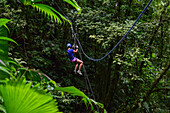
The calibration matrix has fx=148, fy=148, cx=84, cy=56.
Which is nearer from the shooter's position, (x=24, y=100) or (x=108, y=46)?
(x=24, y=100)

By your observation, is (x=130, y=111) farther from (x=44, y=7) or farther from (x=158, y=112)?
(x=44, y=7)

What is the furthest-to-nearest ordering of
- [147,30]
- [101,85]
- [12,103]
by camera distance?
1. [101,85]
2. [147,30]
3. [12,103]

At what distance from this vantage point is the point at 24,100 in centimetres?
35

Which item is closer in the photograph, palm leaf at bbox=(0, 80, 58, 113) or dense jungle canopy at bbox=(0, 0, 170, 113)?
palm leaf at bbox=(0, 80, 58, 113)

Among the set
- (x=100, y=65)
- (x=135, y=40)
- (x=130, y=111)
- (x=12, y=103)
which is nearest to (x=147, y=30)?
(x=135, y=40)

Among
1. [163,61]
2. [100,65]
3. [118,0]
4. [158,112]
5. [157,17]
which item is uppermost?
[118,0]

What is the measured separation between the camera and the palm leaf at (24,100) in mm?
338

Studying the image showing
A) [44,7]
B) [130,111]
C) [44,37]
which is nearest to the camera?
[44,7]

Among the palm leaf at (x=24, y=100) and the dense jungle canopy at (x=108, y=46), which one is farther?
the dense jungle canopy at (x=108, y=46)

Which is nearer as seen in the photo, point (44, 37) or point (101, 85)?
point (44, 37)

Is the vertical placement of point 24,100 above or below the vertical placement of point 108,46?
above

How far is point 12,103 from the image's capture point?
34cm

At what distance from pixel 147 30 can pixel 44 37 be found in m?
3.09

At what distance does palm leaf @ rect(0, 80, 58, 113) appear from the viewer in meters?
0.34
